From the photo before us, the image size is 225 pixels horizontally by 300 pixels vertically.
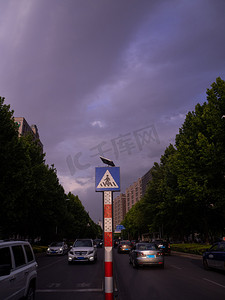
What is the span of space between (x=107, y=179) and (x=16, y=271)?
2756 millimetres

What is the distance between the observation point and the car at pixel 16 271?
461 centimetres

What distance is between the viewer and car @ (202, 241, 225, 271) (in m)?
13.2

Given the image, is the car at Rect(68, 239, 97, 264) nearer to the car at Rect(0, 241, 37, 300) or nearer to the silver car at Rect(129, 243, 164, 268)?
the silver car at Rect(129, 243, 164, 268)

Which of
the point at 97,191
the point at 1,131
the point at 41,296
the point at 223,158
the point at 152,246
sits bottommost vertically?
the point at 41,296

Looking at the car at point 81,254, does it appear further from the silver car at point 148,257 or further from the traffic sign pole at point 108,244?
the traffic sign pole at point 108,244

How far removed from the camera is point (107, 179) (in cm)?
638

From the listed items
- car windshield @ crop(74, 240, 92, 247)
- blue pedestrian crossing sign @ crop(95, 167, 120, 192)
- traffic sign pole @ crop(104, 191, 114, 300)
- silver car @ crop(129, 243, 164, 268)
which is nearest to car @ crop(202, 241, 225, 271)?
silver car @ crop(129, 243, 164, 268)

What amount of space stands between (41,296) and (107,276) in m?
3.73

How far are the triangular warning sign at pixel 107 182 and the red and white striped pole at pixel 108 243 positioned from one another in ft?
0.56

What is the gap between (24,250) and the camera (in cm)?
615

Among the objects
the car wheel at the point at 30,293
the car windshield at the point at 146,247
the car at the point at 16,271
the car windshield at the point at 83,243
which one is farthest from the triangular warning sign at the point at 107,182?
the car windshield at the point at 83,243

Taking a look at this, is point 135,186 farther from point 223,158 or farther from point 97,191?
point 97,191

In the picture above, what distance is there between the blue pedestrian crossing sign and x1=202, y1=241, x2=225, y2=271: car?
985 cm

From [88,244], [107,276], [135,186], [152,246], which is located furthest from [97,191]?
[135,186]
